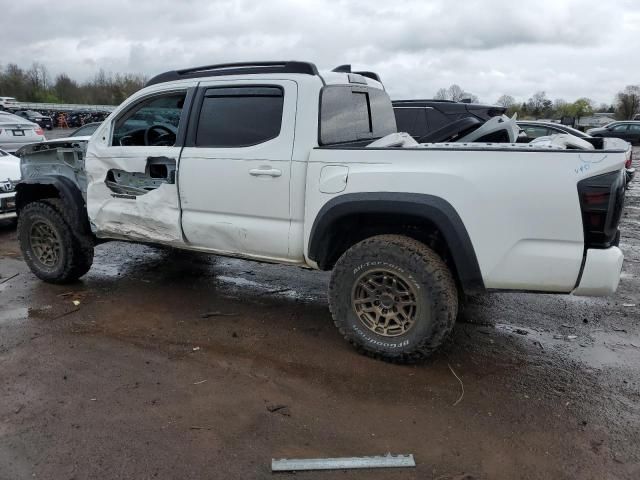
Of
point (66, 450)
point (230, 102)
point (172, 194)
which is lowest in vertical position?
point (66, 450)

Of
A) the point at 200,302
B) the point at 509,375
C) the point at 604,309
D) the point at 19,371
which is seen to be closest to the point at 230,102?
the point at 200,302

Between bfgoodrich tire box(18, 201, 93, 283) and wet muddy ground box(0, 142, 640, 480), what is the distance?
22cm

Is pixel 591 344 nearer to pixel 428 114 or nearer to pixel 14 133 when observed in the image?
pixel 428 114

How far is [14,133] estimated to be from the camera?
12.5m

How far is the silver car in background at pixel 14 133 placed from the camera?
40.4 ft

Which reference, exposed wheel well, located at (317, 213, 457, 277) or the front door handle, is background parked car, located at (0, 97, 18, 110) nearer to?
the front door handle

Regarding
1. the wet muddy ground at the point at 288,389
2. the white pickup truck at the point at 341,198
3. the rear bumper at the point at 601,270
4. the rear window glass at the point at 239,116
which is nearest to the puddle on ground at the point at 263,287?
the wet muddy ground at the point at 288,389

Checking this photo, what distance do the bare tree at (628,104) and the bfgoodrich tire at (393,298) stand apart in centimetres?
6290

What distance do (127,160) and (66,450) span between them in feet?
8.41

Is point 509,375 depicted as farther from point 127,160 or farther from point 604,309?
point 127,160

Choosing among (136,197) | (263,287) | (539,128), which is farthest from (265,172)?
(539,128)

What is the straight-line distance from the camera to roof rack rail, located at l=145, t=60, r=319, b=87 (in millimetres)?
3902

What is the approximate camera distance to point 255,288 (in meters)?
5.28

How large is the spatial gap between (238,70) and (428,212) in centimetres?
199
